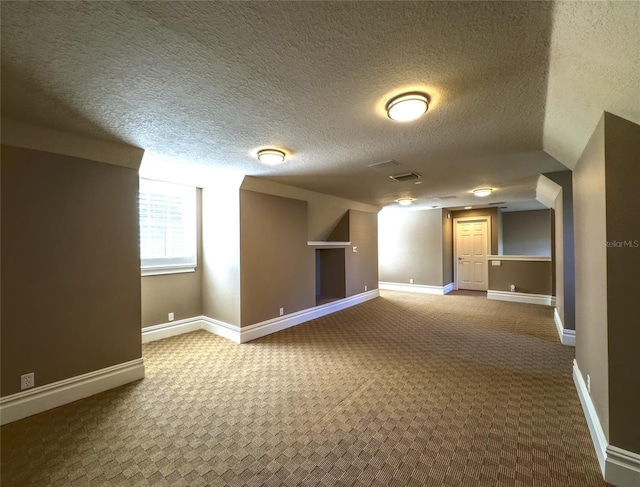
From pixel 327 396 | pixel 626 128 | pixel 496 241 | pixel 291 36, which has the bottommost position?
pixel 327 396

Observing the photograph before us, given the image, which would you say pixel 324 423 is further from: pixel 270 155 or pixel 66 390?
pixel 270 155

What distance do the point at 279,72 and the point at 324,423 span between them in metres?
2.49

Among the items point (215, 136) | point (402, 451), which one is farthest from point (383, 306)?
point (215, 136)

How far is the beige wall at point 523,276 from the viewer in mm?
6008

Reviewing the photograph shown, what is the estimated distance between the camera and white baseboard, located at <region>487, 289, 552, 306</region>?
19.7 feet

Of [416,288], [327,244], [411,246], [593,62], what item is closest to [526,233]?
[411,246]

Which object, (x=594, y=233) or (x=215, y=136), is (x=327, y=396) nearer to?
(x=594, y=233)

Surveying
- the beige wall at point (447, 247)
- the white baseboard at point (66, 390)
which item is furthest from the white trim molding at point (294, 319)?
the beige wall at point (447, 247)

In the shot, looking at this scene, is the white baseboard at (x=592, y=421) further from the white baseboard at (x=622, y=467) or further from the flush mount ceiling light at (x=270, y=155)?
the flush mount ceiling light at (x=270, y=155)

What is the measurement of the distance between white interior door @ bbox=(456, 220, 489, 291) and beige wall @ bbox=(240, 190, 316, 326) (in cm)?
543

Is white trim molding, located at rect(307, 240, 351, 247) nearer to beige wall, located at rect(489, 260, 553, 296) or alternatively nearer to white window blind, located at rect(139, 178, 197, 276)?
white window blind, located at rect(139, 178, 197, 276)

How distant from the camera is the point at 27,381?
2283 mm

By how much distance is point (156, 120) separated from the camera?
7.12ft

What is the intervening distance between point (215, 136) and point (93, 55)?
112cm
